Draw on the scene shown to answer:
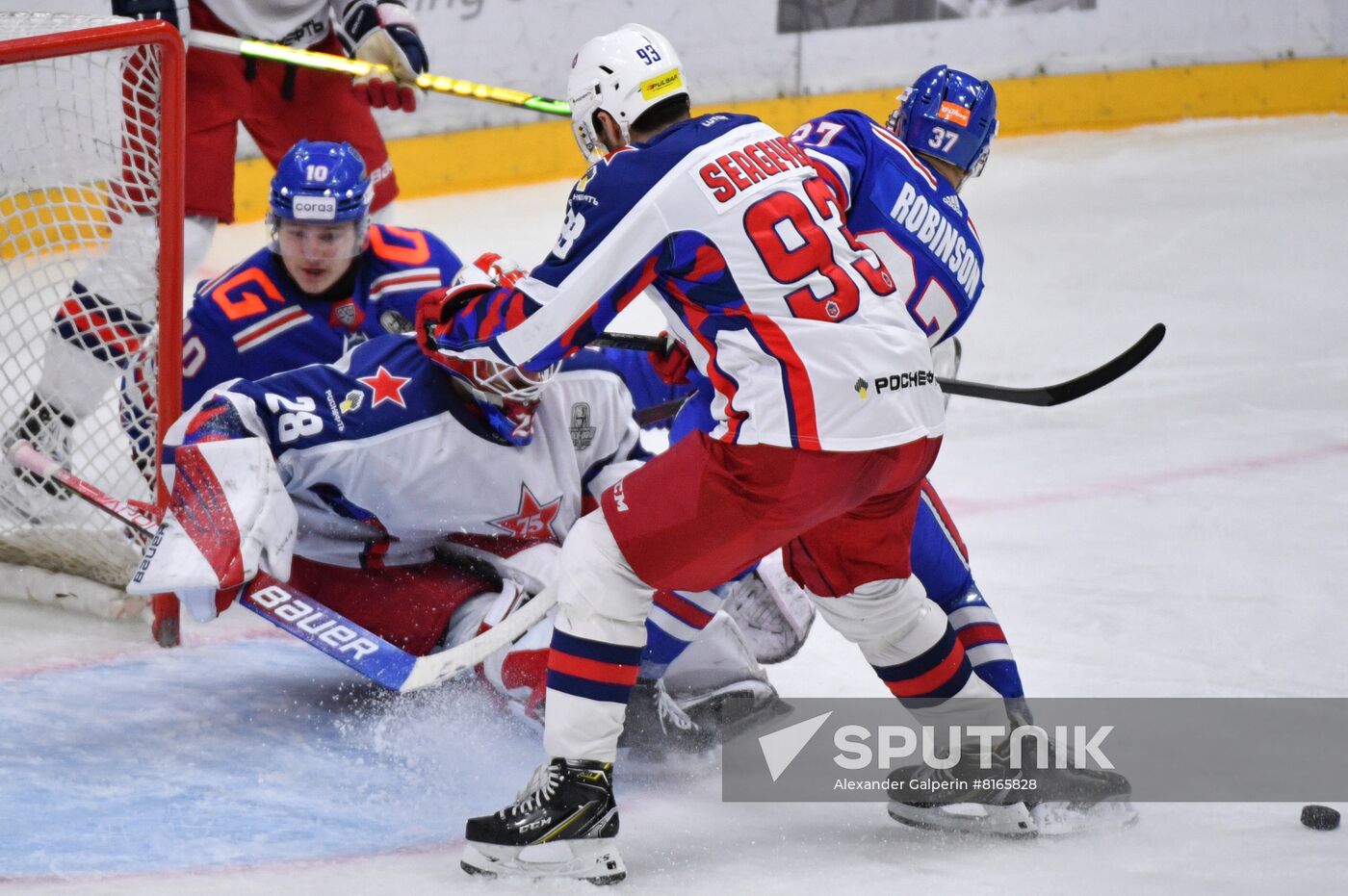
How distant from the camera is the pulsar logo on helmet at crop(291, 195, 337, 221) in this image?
2.99 metres

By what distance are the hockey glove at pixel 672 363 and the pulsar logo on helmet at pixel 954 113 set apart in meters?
0.55

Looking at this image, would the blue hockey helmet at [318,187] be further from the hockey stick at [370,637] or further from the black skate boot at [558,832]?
the black skate boot at [558,832]

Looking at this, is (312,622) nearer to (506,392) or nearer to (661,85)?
(506,392)

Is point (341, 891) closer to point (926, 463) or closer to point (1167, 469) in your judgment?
point (926, 463)

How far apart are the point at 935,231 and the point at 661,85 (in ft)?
1.70

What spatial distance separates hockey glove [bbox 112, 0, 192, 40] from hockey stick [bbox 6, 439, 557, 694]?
3.77 feet

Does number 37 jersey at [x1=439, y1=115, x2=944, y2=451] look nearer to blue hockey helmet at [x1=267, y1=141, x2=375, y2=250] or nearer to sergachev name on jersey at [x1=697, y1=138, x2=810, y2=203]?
sergachev name on jersey at [x1=697, y1=138, x2=810, y2=203]

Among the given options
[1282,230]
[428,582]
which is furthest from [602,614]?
[1282,230]

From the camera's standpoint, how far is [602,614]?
203 centimetres

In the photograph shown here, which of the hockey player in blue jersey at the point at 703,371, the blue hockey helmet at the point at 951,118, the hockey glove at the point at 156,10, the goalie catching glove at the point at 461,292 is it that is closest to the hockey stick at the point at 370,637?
the hockey player in blue jersey at the point at 703,371

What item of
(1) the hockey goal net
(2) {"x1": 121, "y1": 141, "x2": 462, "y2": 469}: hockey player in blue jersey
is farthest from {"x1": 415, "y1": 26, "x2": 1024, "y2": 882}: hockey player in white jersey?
(2) {"x1": 121, "y1": 141, "x2": 462, "y2": 469}: hockey player in blue jersey

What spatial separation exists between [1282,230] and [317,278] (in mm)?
3383

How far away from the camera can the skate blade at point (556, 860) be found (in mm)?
2045

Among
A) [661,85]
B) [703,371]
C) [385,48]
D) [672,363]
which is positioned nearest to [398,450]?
[672,363]
